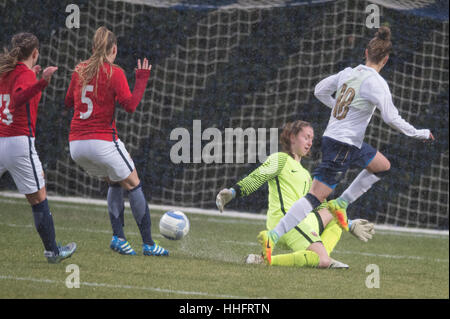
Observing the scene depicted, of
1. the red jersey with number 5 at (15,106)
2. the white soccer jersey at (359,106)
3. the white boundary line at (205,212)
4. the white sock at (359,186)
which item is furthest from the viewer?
the white boundary line at (205,212)

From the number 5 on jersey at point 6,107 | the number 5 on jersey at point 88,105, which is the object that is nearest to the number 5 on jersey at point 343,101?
the number 5 on jersey at point 88,105

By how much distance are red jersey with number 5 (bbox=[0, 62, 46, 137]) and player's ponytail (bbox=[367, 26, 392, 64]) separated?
247 centimetres

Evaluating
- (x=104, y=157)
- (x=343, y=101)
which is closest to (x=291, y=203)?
(x=343, y=101)

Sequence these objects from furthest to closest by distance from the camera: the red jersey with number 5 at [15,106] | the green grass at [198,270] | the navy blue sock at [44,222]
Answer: the navy blue sock at [44,222], the red jersey with number 5 at [15,106], the green grass at [198,270]

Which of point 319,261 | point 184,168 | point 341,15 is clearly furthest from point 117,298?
point 341,15

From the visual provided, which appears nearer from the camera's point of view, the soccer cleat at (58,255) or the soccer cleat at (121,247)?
the soccer cleat at (58,255)

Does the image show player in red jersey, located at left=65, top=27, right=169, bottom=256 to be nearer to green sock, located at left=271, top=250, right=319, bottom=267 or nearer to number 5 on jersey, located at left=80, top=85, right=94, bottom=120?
number 5 on jersey, located at left=80, top=85, right=94, bottom=120

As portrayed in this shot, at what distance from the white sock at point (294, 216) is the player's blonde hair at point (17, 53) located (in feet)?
7.25

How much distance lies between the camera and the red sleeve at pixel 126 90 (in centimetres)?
645

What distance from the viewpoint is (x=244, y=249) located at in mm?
8281

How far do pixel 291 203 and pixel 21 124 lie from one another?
222 cm

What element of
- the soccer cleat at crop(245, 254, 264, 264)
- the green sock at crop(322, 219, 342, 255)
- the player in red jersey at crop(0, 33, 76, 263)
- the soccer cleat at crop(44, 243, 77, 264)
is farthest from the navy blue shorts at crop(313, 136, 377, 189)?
the player in red jersey at crop(0, 33, 76, 263)

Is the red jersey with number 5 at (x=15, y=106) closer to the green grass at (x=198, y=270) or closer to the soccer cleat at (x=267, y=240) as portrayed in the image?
the green grass at (x=198, y=270)

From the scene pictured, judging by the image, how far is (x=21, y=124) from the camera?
6.11m
